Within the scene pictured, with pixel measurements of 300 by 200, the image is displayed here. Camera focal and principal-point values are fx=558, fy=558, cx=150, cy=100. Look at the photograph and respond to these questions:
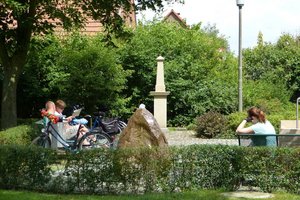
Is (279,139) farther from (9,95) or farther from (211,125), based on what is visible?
(211,125)

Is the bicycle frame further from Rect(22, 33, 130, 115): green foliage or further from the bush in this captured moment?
the bush

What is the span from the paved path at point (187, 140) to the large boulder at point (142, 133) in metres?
7.56

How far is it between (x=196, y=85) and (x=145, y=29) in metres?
3.42

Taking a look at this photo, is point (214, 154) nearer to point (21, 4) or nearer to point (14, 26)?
point (21, 4)

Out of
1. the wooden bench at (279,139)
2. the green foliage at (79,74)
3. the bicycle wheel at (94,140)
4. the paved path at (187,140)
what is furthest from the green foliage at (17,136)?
the green foliage at (79,74)

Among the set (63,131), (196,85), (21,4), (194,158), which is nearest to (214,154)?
(194,158)

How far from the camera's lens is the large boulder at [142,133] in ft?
31.0

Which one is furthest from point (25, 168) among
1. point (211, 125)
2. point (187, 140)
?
point (211, 125)

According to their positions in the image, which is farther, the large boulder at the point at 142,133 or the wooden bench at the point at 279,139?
the large boulder at the point at 142,133

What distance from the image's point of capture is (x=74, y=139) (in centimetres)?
1243

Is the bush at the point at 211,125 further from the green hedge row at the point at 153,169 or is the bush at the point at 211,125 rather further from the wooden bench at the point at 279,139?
the green hedge row at the point at 153,169

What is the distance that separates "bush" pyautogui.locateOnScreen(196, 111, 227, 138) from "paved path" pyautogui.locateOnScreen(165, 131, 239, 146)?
38 centimetres

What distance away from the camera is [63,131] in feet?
40.3

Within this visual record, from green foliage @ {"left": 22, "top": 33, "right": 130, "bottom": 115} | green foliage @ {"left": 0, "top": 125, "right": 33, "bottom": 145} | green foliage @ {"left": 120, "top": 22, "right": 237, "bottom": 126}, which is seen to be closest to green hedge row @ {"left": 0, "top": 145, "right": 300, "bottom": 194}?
green foliage @ {"left": 0, "top": 125, "right": 33, "bottom": 145}
